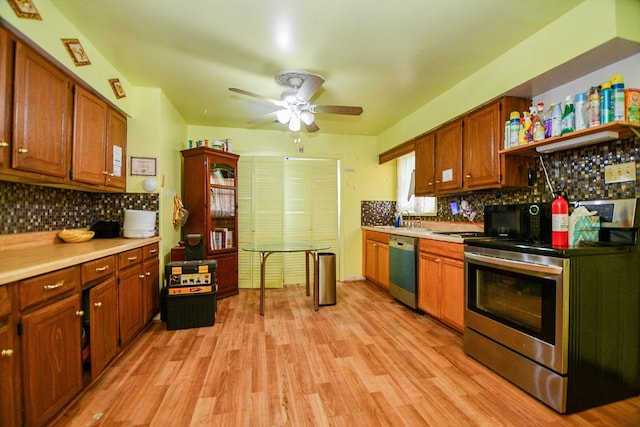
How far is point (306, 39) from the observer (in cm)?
220

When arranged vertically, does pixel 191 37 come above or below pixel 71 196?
above

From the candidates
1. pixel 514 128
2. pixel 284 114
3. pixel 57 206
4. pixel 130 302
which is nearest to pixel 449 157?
pixel 514 128

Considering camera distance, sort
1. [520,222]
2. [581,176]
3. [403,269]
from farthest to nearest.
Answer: [403,269]
[520,222]
[581,176]

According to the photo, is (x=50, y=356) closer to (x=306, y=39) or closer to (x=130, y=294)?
(x=130, y=294)

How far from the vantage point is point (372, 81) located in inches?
114

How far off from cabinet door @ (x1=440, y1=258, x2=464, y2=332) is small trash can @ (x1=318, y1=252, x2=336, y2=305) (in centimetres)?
126

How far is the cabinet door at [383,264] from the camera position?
3.99m

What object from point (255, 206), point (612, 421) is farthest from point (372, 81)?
point (612, 421)

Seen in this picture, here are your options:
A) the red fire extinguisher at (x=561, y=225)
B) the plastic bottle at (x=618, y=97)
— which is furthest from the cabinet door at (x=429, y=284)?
the plastic bottle at (x=618, y=97)

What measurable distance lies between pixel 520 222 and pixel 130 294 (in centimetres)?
320

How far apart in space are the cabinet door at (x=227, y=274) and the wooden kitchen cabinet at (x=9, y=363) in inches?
93.6

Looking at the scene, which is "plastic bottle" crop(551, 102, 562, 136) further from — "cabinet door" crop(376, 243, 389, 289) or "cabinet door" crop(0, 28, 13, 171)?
"cabinet door" crop(0, 28, 13, 171)

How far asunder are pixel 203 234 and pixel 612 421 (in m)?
3.72

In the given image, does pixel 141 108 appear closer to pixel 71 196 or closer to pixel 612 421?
pixel 71 196
